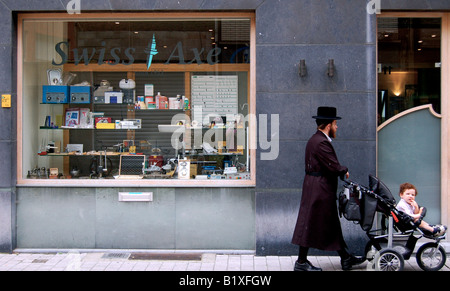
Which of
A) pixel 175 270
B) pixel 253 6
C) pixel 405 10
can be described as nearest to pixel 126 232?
pixel 175 270

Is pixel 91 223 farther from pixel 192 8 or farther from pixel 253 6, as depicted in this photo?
pixel 253 6

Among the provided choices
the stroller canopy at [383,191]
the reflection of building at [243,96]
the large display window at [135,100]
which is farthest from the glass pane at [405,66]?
the large display window at [135,100]

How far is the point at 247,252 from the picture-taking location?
7.30 meters

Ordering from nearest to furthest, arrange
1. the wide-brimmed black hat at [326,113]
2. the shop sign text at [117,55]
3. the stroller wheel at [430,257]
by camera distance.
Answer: the wide-brimmed black hat at [326,113] → the stroller wheel at [430,257] → the shop sign text at [117,55]

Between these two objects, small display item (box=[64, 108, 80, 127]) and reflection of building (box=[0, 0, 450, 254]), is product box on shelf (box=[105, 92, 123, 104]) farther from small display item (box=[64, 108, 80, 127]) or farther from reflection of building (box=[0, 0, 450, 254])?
reflection of building (box=[0, 0, 450, 254])

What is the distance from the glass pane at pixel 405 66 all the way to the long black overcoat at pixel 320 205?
1.79 m

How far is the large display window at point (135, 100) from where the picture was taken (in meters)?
7.55

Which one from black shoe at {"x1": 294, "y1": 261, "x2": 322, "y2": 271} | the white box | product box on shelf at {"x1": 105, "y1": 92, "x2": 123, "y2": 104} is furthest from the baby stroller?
product box on shelf at {"x1": 105, "y1": 92, "x2": 123, "y2": 104}

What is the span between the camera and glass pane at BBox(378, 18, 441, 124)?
7.42m

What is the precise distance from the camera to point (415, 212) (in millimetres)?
6422

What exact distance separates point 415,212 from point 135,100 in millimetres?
4520

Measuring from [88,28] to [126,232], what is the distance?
3149mm

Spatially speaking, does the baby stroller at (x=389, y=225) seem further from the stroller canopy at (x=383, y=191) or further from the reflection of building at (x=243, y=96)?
the reflection of building at (x=243, y=96)

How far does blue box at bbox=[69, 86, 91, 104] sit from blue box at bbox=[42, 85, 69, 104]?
0.08 m
